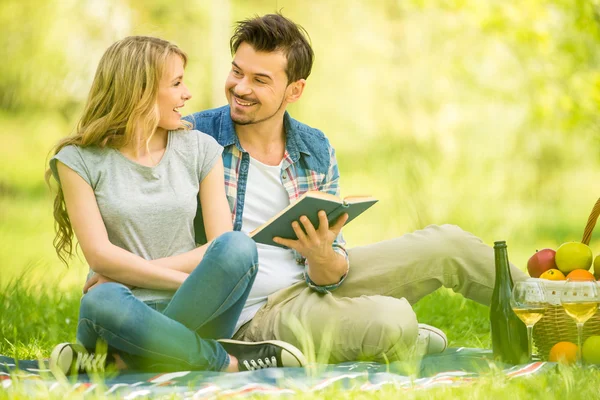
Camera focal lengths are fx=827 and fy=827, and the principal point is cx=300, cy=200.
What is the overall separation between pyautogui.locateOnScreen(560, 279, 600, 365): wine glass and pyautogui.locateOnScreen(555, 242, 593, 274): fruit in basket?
25cm

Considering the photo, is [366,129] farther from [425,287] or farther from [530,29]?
[425,287]

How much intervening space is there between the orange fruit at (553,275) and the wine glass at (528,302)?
0.19m

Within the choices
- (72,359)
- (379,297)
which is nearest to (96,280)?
(72,359)

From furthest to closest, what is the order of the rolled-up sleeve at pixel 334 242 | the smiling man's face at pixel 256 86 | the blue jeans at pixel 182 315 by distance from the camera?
the smiling man's face at pixel 256 86 → the rolled-up sleeve at pixel 334 242 → the blue jeans at pixel 182 315

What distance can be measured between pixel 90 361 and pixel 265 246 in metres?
0.81

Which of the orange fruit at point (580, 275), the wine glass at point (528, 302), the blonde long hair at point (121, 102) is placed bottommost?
the wine glass at point (528, 302)

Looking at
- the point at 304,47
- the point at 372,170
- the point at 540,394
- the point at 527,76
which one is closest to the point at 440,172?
the point at 372,170

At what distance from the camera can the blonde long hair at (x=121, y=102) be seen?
2859 mm

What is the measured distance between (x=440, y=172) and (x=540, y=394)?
22.4 ft

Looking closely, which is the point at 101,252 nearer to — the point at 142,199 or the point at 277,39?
the point at 142,199

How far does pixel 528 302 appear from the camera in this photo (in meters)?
A: 2.69

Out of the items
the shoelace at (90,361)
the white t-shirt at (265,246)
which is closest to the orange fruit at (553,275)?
the white t-shirt at (265,246)

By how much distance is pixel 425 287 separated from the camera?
3131 millimetres

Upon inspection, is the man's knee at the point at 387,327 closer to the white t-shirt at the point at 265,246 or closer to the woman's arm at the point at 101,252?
the white t-shirt at the point at 265,246
